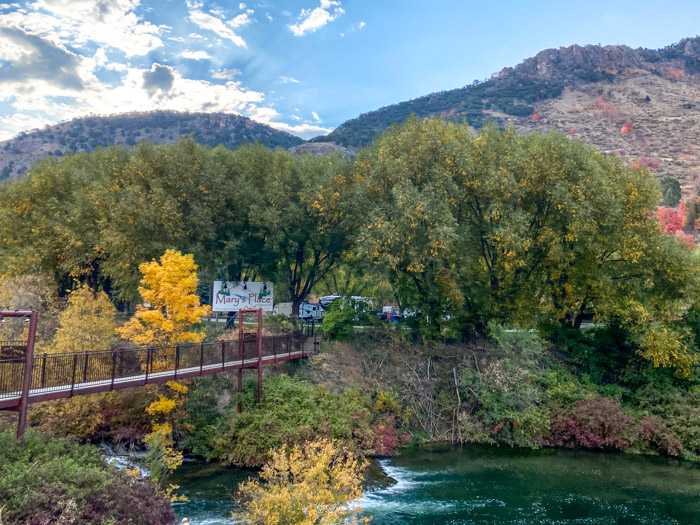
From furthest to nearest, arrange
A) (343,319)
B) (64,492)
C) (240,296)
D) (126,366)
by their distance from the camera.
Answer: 1. (240,296)
2. (343,319)
3. (126,366)
4. (64,492)

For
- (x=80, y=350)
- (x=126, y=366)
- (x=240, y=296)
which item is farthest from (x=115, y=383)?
(x=240, y=296)

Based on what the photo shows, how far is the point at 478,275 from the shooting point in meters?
27.0

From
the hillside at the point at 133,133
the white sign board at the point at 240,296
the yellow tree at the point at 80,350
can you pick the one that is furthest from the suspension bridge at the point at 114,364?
the hillside at the point at 133,133

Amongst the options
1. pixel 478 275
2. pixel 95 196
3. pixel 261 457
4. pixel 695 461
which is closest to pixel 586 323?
pixel 478 275

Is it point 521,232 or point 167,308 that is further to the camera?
point 521,232

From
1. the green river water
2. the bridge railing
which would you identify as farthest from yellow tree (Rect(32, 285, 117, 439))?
the green river water

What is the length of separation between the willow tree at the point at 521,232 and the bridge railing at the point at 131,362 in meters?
7.30

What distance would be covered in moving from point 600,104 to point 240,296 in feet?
384

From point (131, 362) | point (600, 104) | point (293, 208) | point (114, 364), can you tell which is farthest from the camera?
point (600, 104)

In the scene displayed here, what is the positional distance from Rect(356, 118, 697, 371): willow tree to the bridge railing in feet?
23.9

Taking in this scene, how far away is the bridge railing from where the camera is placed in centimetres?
1486

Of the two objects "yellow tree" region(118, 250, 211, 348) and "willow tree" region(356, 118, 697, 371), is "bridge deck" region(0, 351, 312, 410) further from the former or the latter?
"willow tree" region(356, 118, 697, 371)

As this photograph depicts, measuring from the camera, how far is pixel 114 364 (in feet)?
53.1

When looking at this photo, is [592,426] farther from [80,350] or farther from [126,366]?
[80,350]
